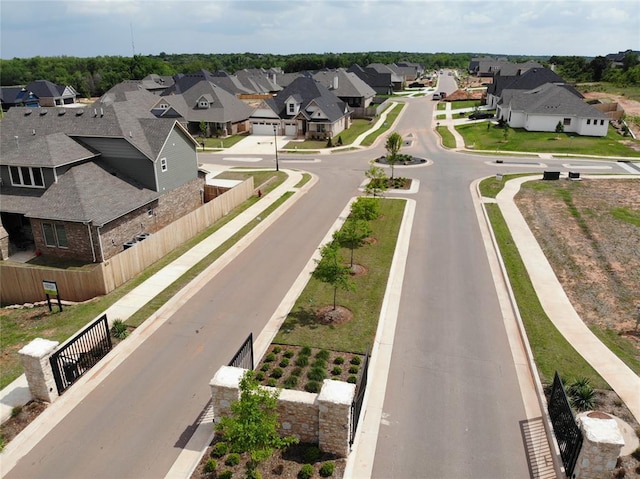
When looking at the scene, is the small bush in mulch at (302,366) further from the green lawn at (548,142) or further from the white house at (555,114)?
the white house at (555,114)

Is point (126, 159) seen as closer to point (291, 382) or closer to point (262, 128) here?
point (291, 382)

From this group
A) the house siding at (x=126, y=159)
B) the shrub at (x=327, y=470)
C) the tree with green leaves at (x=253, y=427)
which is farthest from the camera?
the house siding at (x=126, y=159)

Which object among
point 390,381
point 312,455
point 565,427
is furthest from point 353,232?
point 565,427

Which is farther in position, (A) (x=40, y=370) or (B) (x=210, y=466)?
(A) (x=40, y=370)

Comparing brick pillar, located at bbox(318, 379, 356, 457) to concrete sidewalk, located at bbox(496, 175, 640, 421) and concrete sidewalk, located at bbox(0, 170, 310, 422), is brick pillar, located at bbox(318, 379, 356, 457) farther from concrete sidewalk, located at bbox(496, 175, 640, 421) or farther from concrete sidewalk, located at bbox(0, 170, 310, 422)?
concrete sidewalk, located at bbox(0, 170, 310, 422)

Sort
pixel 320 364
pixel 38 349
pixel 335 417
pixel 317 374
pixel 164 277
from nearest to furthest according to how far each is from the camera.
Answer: pixel 335 417
pixel 38 349
pixel 317 374
pixel 320 364
pixel 164 277

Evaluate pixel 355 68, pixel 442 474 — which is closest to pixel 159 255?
pixel 442 474

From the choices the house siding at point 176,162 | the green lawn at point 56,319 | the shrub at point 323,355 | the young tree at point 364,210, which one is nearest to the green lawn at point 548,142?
the young tree at point 364,210

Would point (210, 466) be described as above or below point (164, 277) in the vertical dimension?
above
